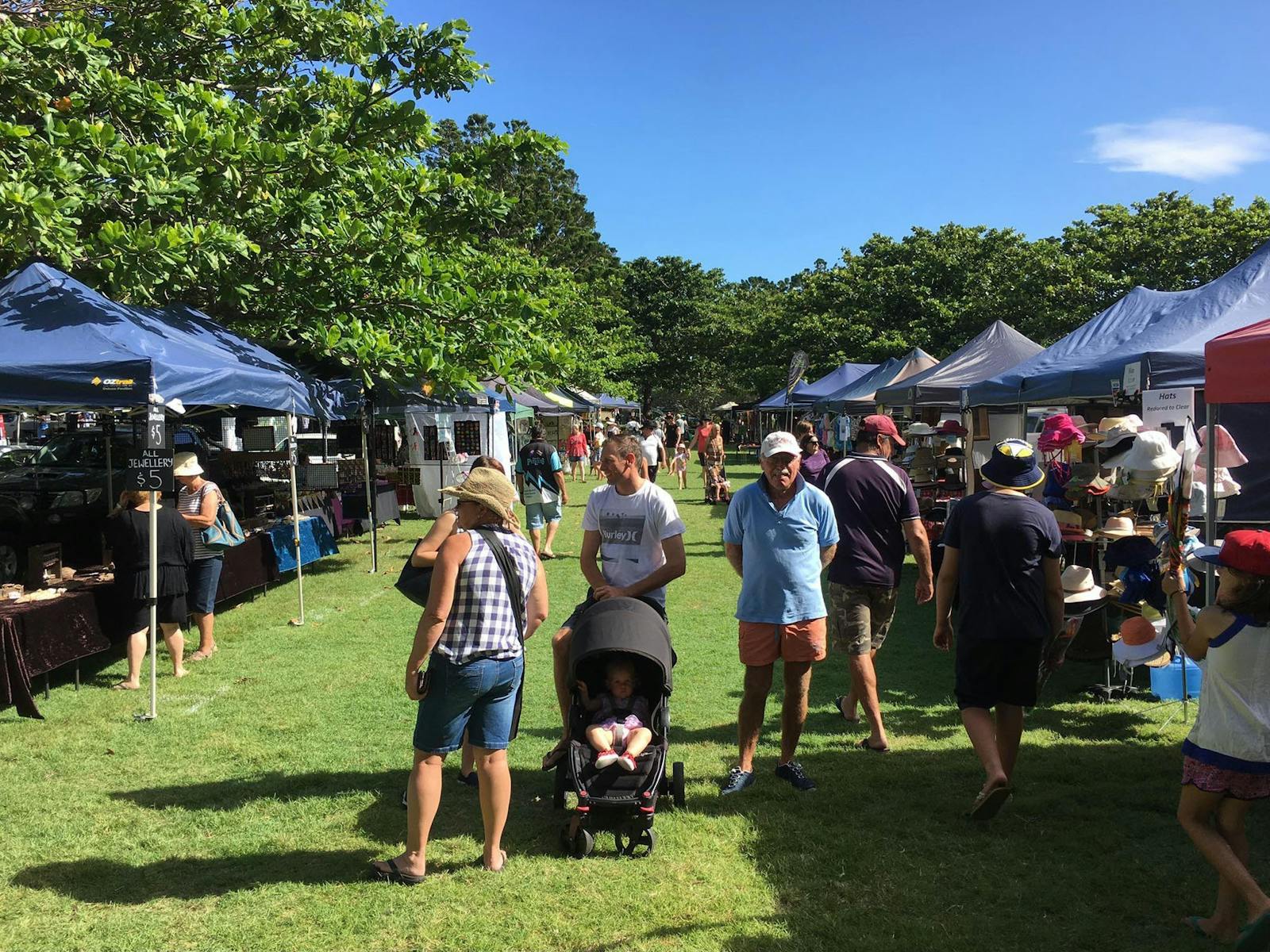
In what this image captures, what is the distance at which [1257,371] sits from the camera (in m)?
4.16

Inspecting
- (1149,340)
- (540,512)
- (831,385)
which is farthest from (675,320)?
(1149,340)

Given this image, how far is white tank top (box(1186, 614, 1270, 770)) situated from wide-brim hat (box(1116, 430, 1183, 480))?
2.40 meters

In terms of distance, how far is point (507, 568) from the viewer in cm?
381

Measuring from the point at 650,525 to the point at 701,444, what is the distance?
51.8ft

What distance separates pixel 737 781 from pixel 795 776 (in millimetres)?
332

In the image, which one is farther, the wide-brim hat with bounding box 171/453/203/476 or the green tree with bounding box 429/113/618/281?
the green tree with bounding box 429/113/618/281

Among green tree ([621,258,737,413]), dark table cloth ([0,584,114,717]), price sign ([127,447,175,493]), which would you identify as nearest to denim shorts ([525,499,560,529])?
dark table cloth ([0,584,114,717])

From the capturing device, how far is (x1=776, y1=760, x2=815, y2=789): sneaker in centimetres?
484

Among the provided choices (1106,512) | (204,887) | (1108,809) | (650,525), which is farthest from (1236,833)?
(1106,512)

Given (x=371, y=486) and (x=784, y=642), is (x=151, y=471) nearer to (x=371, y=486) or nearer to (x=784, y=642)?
(x=784, y=642)

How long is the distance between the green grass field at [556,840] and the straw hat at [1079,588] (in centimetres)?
88

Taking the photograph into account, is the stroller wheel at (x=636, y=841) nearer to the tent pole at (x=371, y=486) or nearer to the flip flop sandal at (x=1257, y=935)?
the flip flop sandal at (x=1257, y=935)

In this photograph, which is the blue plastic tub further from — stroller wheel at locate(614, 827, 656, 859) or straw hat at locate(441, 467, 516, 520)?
straw hat at locate(441, 467, 516, 520)

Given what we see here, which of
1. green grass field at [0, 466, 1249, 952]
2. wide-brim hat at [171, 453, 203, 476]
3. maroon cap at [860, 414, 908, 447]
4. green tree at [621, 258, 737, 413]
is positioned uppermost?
green tree at [621, 258, 737, 413]
